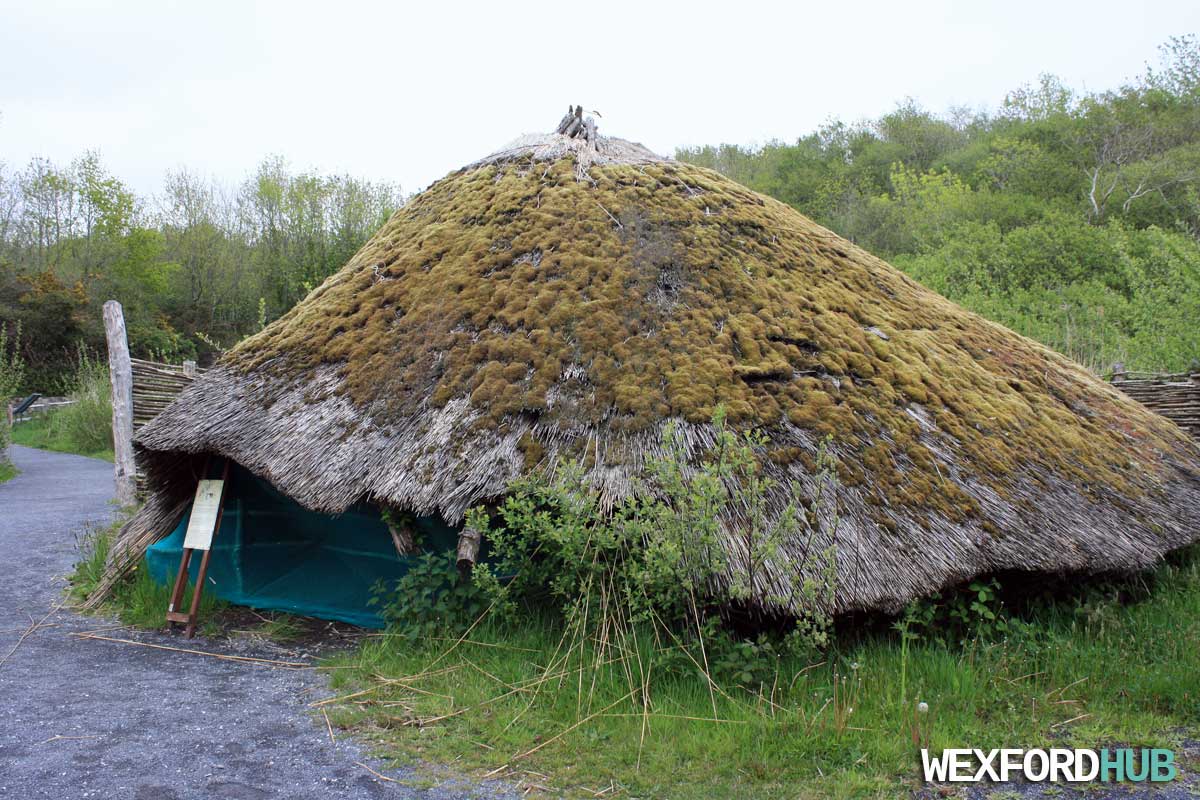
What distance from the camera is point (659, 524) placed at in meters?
4.00

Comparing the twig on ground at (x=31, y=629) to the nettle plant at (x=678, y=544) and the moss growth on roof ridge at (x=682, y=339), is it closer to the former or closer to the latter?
the moss growth on roof ridge at (x=682, y=339)

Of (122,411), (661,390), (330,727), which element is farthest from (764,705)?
(122,411)

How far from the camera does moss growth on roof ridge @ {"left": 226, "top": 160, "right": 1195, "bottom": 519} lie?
4828 millimetres

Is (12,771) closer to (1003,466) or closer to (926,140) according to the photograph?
(1003,466)

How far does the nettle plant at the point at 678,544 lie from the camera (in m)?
3.85

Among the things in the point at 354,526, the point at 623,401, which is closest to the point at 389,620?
the point at 354,526

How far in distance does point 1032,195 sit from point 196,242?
1169 inches

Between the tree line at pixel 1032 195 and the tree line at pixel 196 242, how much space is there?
51.4ft

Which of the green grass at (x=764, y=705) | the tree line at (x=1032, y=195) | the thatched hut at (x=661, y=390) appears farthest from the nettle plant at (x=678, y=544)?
the tree line at (x=1032, y=195)

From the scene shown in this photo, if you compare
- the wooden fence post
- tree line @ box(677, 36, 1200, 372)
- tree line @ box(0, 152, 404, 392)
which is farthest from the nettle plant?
tree line @ box(0, 152, 404, 392)

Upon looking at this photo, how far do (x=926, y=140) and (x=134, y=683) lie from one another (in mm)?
36750

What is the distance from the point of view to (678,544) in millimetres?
3863

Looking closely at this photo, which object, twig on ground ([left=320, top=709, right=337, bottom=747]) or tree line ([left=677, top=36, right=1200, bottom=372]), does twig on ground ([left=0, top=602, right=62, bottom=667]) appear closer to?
twig on ground ([left=320, top=709, right=337, bottom=747])

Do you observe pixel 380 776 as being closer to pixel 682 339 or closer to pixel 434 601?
pixel 434 601
